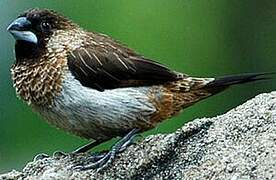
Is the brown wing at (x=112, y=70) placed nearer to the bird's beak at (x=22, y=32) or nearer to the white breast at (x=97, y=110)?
the white breast at (x=97, y=110)

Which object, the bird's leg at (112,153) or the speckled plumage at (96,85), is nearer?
the bird's leg at (112,153)

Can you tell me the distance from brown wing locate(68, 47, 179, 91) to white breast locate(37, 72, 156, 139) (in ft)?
0.12

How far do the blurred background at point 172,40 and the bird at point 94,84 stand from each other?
1.86m

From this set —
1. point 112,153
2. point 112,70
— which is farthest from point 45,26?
point 112,153

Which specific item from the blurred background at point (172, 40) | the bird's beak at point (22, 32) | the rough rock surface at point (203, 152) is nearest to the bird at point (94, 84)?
the bird's beak at point (22, 32)

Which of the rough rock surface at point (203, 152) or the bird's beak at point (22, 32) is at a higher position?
the bird's beak at point (22, 32)

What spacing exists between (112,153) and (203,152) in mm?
392

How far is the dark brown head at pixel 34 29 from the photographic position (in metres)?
6.83

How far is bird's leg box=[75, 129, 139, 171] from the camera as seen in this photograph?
6.35m

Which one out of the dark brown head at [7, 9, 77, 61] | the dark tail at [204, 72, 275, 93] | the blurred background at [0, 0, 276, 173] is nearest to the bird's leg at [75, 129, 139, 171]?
the dark tail at [204, 72, 275, 93]

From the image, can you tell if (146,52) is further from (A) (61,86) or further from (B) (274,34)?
(A) (61,86)

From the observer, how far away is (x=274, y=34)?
10242mm

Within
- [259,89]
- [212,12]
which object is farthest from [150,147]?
[212,12]

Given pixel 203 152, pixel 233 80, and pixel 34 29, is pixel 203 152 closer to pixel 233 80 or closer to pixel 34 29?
pixel 233 80
